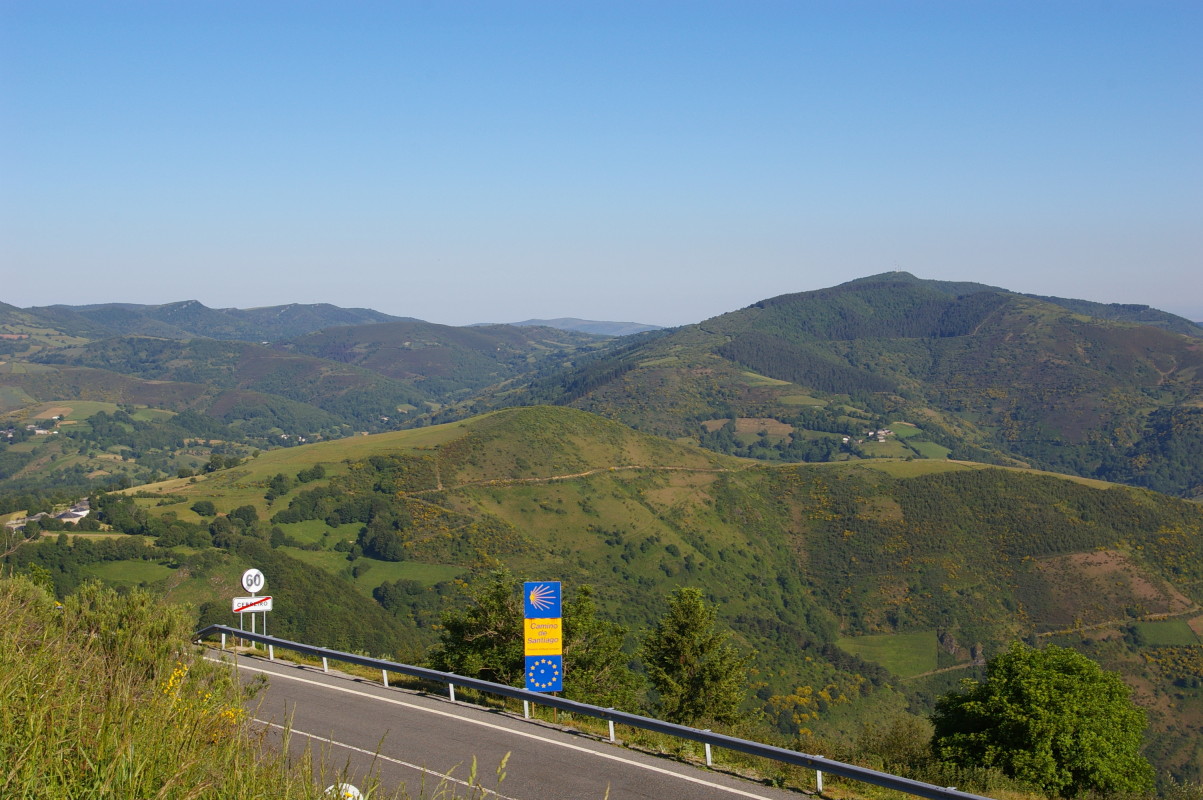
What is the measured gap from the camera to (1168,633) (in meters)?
142

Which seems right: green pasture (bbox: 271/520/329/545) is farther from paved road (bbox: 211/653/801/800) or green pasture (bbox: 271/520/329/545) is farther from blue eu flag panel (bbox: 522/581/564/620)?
blue eu flag panel (bbox: 522/581/564/620)

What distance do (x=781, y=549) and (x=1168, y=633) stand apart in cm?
6143

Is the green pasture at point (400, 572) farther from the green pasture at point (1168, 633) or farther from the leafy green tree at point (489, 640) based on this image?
the leafy green tree at point (489, 640)

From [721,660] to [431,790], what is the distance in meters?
23.4

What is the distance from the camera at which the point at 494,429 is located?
196 m

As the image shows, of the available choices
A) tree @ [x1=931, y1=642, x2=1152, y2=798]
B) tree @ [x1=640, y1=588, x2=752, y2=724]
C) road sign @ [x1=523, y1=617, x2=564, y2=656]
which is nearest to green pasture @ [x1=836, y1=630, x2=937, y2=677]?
tree @ [x1=640, y1=588, x2=752, y2=724]

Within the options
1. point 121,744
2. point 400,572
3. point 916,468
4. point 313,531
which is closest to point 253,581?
point 121,744

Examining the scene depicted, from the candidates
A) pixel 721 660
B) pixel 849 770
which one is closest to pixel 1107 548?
pixel 721 660

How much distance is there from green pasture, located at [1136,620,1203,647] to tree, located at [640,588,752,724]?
131 meters

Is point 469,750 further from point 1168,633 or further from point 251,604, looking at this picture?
point 1168,633

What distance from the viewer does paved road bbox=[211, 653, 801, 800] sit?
13.8 meters

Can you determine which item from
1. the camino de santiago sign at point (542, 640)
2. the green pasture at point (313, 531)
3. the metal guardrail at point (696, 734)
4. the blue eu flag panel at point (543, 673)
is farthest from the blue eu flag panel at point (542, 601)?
the green pasture at point (313, 531)

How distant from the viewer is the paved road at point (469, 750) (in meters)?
13.8

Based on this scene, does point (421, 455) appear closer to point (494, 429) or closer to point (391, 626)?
point (494, 429)
